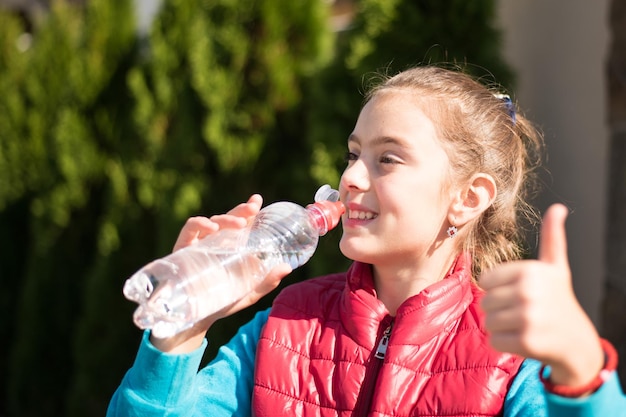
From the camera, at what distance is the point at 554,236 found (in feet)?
3.81

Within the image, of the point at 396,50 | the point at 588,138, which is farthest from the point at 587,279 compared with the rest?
the point at 396,50

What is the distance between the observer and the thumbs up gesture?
44.6 inches

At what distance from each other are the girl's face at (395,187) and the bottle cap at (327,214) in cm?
2

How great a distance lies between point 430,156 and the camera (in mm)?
1774

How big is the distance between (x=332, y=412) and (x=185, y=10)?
339cm

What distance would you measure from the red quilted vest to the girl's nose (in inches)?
8.6

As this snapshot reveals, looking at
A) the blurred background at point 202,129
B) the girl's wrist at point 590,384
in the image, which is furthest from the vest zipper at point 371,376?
the blurred background at point 202,129

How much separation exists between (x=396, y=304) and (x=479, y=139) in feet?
1.46

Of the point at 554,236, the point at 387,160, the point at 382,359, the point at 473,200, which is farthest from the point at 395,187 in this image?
the point at 554,236

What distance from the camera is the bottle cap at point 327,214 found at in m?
1.76

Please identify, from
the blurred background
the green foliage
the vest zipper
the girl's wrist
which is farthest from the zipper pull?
the green foliage

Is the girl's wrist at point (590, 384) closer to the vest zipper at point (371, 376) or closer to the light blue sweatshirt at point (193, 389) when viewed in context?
the light blue sweatshirt at point (193, 389)

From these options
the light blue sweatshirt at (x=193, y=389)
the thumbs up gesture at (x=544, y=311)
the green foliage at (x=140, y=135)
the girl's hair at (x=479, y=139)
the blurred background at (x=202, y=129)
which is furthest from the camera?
the green foliage at (x=140, y=135)

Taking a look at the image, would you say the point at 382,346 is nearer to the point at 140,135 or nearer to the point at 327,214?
the point at 327,214
